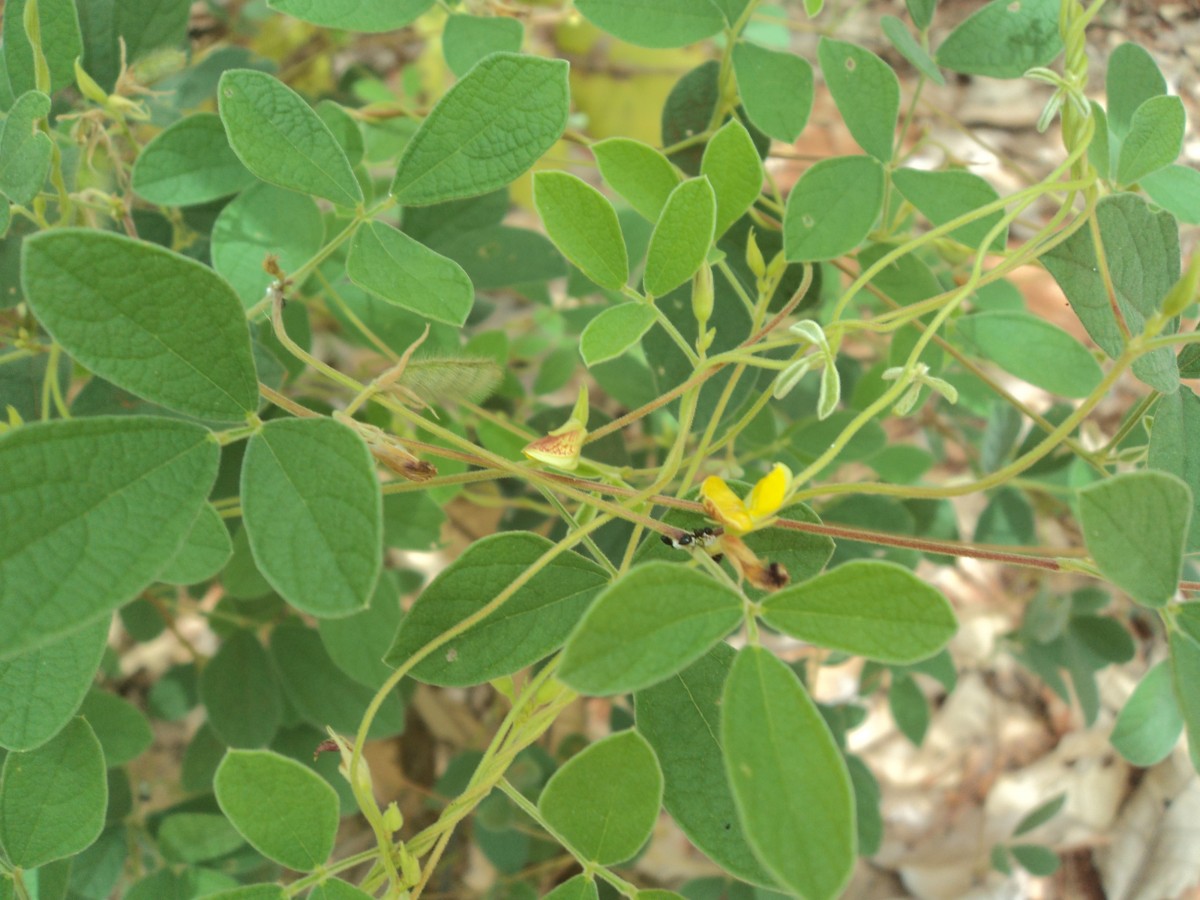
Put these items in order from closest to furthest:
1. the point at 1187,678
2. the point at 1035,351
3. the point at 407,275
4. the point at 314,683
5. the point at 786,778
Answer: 1. the point at 786,778
2. the point at 1187,678
3. the point at 407,275
4. the point at 1035,351
5. the point at 314,683

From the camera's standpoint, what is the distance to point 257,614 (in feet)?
4.15

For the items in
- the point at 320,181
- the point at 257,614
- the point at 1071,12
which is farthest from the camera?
the point at 257,614

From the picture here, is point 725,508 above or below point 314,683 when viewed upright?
above

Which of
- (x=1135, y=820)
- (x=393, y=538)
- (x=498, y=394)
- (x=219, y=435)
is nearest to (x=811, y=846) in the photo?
(x=219, y=435)

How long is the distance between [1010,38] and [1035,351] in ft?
0.97

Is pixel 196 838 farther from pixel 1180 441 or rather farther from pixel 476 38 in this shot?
pixel 1180 441

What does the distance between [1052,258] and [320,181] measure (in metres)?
0.57

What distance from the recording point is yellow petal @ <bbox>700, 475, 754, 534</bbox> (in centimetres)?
59

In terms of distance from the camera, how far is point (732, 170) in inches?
29.3

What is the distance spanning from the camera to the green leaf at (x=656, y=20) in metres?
0.87

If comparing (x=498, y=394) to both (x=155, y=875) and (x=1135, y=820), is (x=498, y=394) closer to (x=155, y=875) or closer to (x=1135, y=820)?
(x=155, y=875)

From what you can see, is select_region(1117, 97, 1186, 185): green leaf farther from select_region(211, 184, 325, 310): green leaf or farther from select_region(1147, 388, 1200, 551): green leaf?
select_region(211, 184, 325, 310): green leaf

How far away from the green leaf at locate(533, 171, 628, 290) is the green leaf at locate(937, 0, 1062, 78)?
14.2 inches

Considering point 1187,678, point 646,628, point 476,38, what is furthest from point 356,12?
point 1187,678
